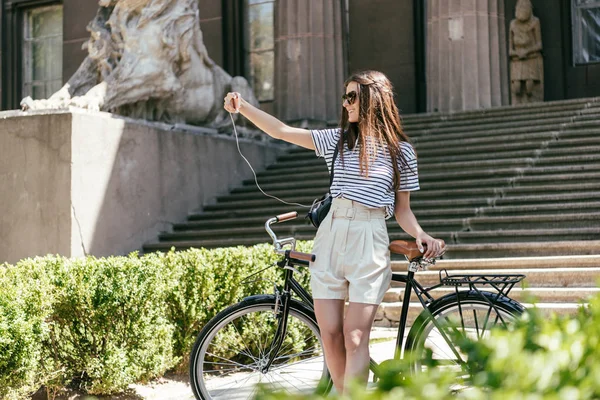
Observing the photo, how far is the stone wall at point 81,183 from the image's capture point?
10984 millimetres

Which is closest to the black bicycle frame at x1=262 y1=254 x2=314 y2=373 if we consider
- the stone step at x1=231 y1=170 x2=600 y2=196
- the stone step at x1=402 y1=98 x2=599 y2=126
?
the stone step at x1=231 y1=170 x2=600 y2=196

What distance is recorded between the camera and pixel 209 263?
23.6ft

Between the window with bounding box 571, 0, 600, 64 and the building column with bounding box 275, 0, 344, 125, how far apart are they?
200 inches

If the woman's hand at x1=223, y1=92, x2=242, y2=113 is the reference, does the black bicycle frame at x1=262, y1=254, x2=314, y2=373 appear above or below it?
below

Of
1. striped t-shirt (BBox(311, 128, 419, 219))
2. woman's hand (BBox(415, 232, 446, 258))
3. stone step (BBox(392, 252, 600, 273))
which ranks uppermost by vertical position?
striped t-shirt (BBox(311, 128, 419, 219))

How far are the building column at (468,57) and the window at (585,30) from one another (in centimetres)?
316

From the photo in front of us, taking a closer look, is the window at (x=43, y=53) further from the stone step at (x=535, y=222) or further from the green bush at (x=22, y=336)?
the green bush at (x=22, y=336)

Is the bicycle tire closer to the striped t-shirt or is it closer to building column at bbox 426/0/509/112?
the striped t-shirt

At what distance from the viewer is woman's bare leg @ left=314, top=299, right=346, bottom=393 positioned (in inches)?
167


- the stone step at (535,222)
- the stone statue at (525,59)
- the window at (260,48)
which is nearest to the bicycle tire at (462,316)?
the stone step at (535,222)

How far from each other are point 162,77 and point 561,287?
6139 millimetres

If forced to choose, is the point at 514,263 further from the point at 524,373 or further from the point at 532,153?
the point at 524,373

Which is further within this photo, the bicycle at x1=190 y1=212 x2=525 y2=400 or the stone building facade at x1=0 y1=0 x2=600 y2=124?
the stone building facade at x1=0 y1=0 x2=600 y2=124

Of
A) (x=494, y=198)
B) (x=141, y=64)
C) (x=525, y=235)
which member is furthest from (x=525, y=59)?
(x=525, y=235)
